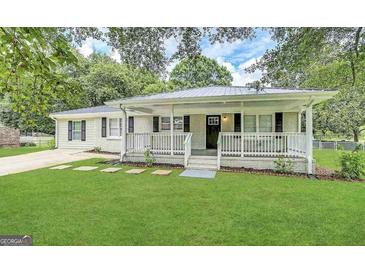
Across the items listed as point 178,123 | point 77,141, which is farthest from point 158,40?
point 77,141

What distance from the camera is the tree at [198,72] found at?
413 centimetres

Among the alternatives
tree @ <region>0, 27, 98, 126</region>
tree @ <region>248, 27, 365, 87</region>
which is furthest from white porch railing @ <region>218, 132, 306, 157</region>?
tree @ <region>0, 27, 98, 126</region>

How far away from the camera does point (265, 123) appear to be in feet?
24.8

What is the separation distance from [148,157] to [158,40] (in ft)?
12.4

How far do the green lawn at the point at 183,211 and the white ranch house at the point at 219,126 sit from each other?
1563mm

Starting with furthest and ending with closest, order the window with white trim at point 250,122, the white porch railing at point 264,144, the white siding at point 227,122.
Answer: the white siding at point 227,122 → the window with white trim at point 250,122 → the white porch railing at point 264,144

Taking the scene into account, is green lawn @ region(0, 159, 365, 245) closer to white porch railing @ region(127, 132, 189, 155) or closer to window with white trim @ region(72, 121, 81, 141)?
white porch railing @ region(127, 132, 189, 155)

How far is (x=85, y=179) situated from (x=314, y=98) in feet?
19.5

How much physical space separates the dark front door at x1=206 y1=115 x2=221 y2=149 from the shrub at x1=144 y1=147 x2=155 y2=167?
2648 millimetres

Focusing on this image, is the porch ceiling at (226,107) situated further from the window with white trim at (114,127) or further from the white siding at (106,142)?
the white siding at (106,142)

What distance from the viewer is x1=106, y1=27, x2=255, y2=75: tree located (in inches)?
126

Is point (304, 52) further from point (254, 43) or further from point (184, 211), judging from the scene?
point (184, 211)

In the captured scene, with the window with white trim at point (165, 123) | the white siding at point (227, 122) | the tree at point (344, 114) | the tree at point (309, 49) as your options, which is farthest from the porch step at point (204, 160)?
the tree at point (344, 114)
